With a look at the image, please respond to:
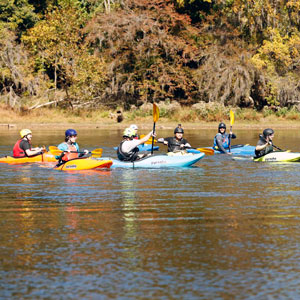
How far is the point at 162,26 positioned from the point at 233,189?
38.7 m

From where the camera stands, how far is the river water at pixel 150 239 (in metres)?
8.20

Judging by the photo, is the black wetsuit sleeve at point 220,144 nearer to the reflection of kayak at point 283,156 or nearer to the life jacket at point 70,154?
the reflection of kayak at point 283,156

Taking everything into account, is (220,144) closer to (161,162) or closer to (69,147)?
(161,162)

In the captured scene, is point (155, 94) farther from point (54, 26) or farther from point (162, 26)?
point (54, 26)

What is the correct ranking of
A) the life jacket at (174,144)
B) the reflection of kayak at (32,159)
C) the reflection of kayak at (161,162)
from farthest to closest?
the reflection of kayak at (32,159) < the life jacket at (174,144) < the reflection of kayak at (161,162)

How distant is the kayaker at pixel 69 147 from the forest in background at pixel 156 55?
30.6m

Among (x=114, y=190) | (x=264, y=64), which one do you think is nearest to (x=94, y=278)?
(x=114, y=190)

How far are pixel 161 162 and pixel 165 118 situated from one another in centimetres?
2985

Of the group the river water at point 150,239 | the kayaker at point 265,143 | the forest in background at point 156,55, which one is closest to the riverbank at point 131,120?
the forest in background at point 156,55

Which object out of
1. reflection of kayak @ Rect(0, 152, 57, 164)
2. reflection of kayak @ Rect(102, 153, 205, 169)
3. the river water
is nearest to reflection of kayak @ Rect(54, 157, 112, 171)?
reflection of kayak @ Rect(102, 153, 205, 169)

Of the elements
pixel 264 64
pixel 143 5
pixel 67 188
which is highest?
pixel 143 5

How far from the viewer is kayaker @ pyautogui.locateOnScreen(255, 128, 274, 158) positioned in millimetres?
23086

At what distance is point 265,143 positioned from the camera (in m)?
23.6

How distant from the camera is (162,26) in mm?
54156
